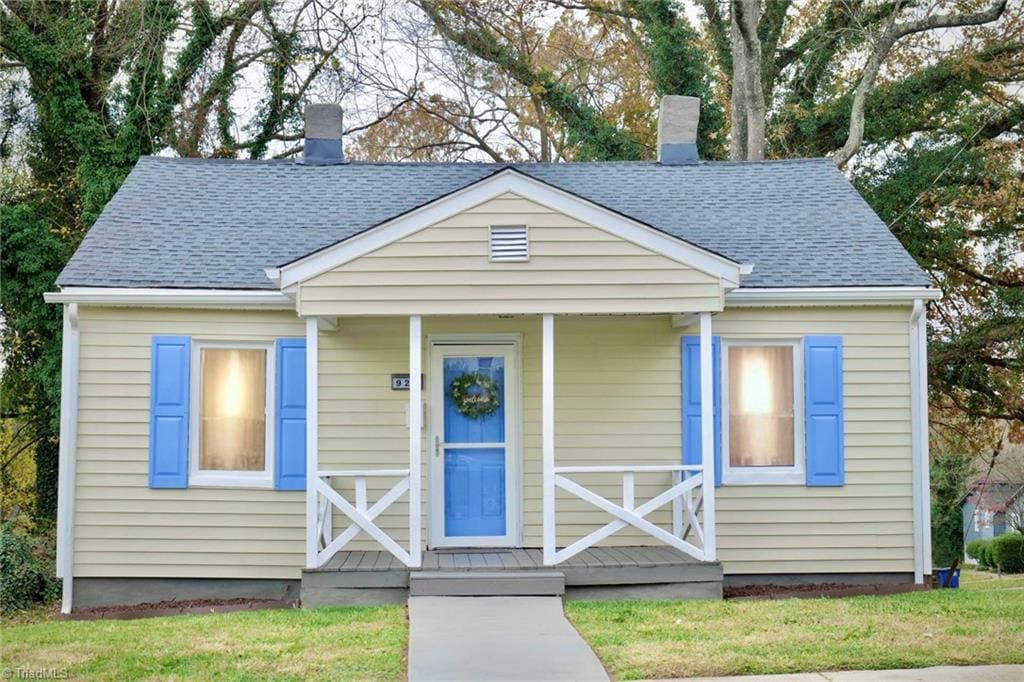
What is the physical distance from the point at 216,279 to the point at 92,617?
3226 mm

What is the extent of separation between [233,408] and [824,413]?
18.1 feet

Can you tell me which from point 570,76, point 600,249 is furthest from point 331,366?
point 570,76

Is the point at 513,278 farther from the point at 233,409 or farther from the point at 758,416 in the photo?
the point at 233,409

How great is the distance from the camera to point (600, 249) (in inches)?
385

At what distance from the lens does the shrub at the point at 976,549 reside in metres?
27.2

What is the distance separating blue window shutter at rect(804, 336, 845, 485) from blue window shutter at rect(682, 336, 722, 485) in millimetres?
821

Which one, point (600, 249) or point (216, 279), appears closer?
point (600, 249)

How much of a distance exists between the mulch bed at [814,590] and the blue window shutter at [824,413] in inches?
38.0

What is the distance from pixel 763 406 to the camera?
10898 millimetres

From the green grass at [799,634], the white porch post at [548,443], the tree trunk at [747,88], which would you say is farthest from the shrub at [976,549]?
the white porch post at [548,443]

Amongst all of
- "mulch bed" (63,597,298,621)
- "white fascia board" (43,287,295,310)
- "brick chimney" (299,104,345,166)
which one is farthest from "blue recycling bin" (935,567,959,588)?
"brick chimney" (299,104,345,166)

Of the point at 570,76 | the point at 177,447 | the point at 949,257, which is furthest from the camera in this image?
the point at 570,76

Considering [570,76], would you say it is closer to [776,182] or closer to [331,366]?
[776,182]

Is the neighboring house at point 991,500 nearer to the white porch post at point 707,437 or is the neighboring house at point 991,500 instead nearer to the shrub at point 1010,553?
the shrub at point 1010,553
